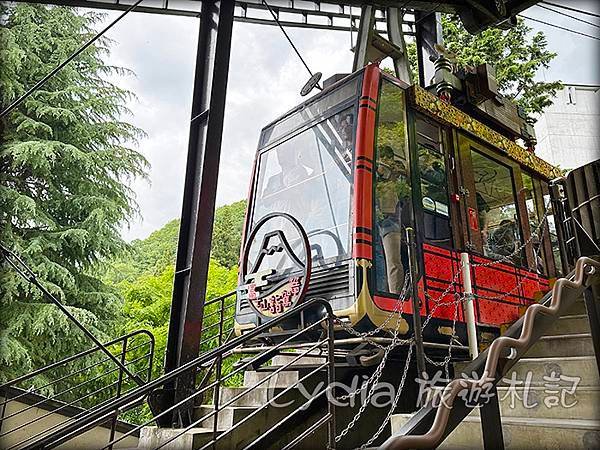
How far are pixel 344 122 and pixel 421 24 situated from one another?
3.82 meters

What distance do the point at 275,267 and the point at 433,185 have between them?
155 cm

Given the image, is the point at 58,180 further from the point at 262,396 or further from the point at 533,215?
the point at 533,215

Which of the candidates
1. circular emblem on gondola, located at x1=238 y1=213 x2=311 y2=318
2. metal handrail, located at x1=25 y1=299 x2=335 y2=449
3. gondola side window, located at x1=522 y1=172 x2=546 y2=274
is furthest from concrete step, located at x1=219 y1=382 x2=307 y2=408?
gondola side window, located at x1=522 y1=172 x2=546 y2=274

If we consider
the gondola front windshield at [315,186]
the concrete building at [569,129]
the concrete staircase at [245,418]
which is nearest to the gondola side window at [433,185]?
the gondola front windshield at [315,186]

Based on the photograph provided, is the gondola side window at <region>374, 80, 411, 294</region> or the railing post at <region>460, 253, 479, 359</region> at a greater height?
the gondola side window at <region>374, 80, 411, 294</region>

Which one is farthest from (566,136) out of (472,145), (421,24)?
(472,145)

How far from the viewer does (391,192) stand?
11.8ft

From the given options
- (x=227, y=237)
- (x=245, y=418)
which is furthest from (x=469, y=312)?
(x=227, y=237)

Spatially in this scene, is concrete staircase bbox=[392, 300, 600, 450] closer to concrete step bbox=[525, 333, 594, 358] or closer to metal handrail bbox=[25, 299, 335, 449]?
concrete step bbox=[525, 333, 594, 358]

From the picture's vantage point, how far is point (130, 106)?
10586 mm

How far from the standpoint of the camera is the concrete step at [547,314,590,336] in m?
3.26

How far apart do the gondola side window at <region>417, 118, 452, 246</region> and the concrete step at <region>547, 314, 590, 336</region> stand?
1028mm

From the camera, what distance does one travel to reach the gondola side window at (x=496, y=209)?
4.45 meters

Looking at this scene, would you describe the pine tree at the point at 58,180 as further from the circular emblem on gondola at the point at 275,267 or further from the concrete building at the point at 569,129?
the concrete building at the point at 569,129
